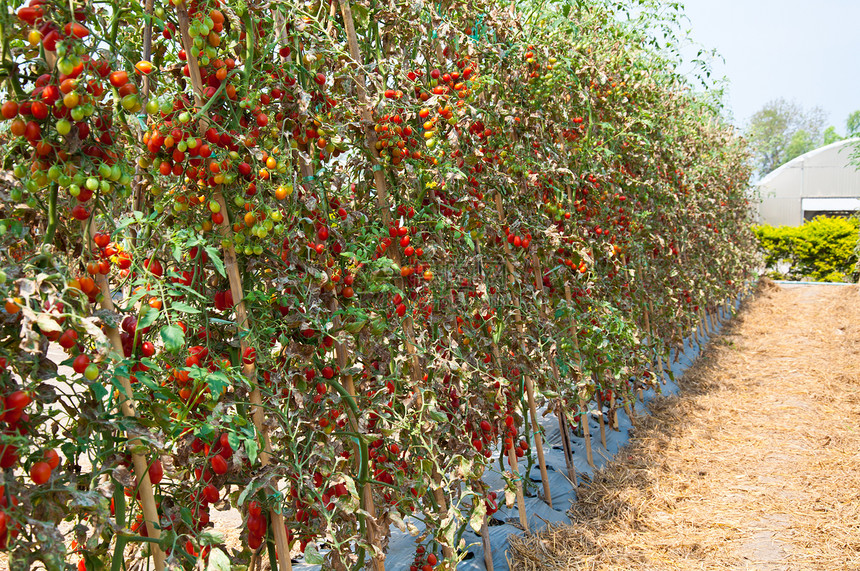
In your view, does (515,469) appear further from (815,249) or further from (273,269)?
(815,249)

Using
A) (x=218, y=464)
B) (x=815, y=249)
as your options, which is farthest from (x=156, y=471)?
(x=815, y=249)

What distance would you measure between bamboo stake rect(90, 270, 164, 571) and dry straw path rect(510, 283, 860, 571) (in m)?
1.65

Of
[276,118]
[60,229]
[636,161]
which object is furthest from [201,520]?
[636,161]

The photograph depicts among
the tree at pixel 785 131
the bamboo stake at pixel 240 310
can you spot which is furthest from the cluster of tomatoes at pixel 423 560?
the tree at pixel 785 131

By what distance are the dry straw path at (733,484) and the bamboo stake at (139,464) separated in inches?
65.0

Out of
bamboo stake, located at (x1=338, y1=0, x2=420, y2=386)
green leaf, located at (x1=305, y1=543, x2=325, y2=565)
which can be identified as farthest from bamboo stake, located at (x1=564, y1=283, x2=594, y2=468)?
green leaf, located at (x1=305, y1=543, x2=325, y2=565)

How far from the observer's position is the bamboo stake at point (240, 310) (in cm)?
125

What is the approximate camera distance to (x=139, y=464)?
1101 millimetres

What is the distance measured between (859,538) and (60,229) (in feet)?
10.3

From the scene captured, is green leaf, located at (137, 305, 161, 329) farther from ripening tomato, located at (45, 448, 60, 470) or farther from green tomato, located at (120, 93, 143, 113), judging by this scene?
green tomato, located at (120, 93, 143, 113)

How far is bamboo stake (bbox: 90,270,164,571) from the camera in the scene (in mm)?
1056

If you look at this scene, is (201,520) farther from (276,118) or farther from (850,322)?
(850,322)

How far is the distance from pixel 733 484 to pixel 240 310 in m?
3.01

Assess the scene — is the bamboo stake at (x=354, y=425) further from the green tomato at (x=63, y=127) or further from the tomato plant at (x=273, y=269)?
the green tomato at (x=63, y=127)
